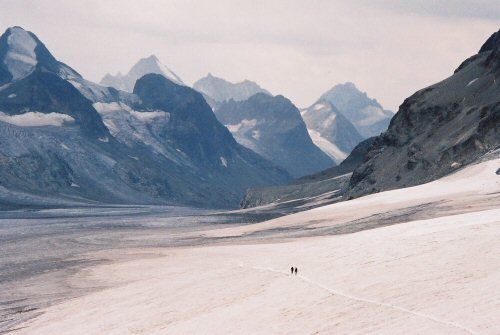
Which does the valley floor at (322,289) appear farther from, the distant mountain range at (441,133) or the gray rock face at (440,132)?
the gray rock face at (440,132)

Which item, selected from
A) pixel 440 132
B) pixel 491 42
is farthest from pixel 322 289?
pixel 491 42

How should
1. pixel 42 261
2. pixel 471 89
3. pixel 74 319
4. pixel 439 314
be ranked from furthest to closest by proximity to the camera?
pixel 471 89 → pixel 42 261 → pixel 74 319 → pixel 439 314

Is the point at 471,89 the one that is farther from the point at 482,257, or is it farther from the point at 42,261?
the point at 482,257

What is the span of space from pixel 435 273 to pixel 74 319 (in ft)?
79.7

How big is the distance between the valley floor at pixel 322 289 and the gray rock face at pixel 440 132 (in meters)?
48.6

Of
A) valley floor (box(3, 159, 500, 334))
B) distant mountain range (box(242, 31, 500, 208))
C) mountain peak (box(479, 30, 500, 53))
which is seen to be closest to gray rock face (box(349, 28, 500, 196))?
distant mountain range (box(242, 31, 500, 208))

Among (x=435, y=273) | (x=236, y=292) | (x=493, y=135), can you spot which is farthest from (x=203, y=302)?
(x=493, y=135)

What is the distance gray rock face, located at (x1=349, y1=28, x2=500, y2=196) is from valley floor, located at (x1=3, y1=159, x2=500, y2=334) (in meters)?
48.6

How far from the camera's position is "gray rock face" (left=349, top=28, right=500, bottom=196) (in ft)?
409

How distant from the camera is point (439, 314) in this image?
3750 centimetres

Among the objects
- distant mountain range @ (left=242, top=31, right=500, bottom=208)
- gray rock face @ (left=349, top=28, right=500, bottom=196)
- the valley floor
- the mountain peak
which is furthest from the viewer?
the mountain peak

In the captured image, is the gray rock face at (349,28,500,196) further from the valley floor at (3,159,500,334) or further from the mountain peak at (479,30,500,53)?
the valley floor at (3,159,500,334)

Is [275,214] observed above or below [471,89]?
below

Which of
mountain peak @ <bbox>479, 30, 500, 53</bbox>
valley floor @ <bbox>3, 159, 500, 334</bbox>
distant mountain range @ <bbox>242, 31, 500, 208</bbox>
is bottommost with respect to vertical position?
valley floor @ <bbox>3, 159, 500, 334</bbox>
